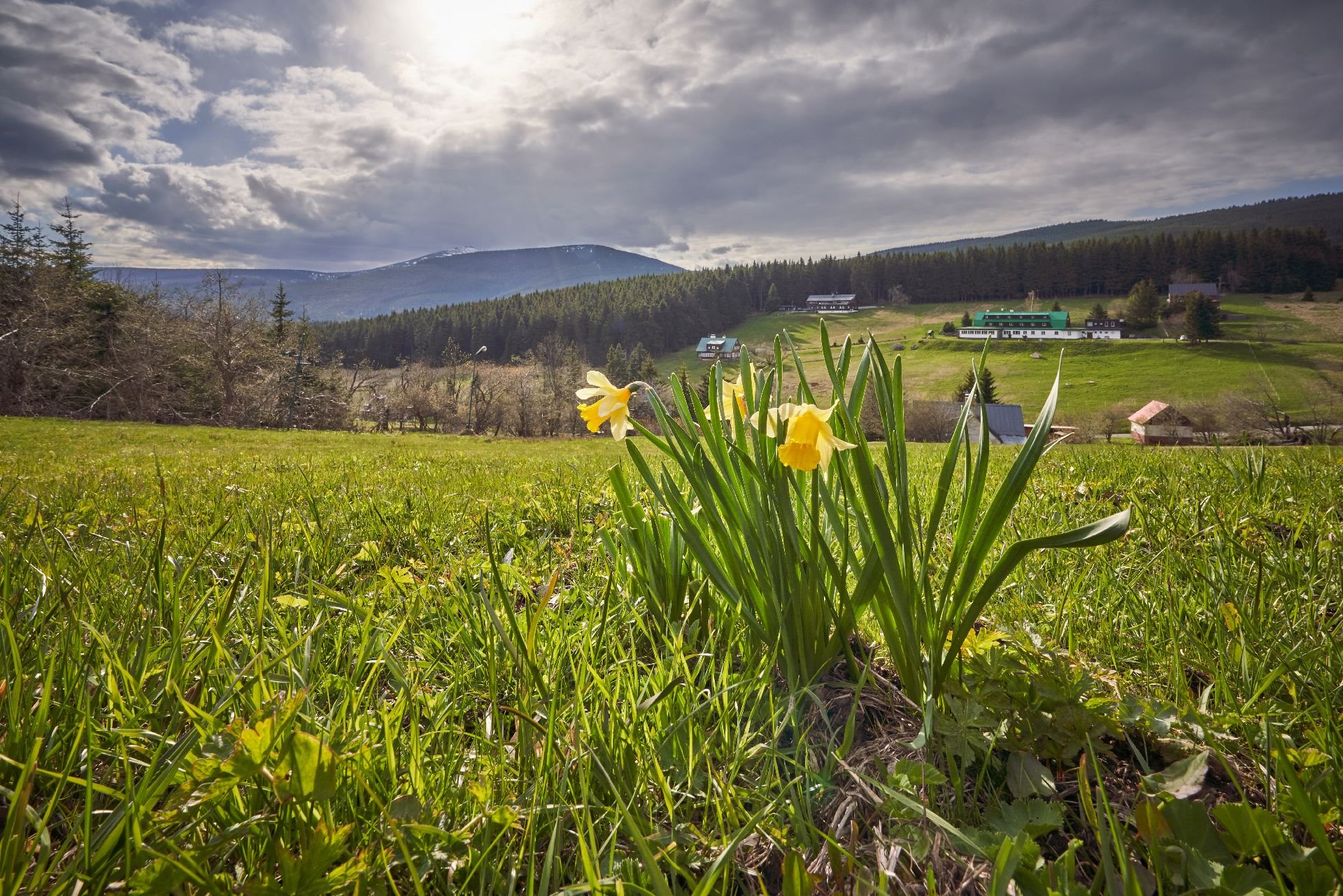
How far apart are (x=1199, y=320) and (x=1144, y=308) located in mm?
7033

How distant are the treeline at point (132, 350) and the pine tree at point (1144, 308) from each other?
93.1m

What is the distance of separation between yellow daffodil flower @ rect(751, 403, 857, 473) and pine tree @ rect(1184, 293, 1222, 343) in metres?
93.4

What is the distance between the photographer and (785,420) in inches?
47.3

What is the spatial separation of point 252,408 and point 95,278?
10.1 metres

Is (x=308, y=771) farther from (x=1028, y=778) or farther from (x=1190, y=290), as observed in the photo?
(x=1190, y=290)

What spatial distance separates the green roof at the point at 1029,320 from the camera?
265ft

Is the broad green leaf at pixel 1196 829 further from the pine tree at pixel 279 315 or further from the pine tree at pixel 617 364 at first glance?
the pine tree at pixel 617 364

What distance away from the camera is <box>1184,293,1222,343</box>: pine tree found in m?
70.4

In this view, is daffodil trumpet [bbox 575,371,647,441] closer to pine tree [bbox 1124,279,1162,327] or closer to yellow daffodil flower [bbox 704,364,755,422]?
yellow daffodil flower [bbox 704,364,755,422]

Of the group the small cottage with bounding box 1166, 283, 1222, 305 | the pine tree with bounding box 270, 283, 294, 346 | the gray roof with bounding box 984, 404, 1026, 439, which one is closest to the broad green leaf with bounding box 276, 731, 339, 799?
the pine tree with bounding box 270, 283, 294, 346

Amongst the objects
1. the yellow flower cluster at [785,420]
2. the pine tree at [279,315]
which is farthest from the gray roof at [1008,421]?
the pine tree at [279,315]

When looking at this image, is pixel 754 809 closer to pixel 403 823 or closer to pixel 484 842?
pixel 484 842

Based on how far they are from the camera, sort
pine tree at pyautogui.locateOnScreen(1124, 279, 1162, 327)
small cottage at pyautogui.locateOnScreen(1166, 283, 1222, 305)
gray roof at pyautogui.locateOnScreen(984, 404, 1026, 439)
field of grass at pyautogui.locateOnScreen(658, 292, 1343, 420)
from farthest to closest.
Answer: small cottage at pyautogui.locateOnScreen(1166, 283, 1222, 305) → pine tree at pyautogui.locateOnScreen(1124, 279, 1162, 327) → field of grass at pyautogui.locateOnScreen(658, 292, 1343, 420) → gray roof at pyautogui.locateOnScreen(984, 404, 1026, 439)

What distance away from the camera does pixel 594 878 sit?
2.46 ft
